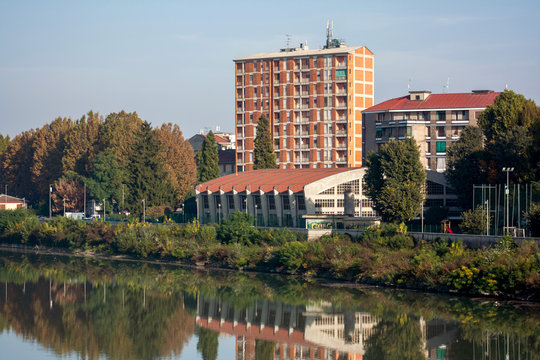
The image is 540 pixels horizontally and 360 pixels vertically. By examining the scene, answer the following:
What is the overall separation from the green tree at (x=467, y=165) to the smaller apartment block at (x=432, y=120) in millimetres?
32010

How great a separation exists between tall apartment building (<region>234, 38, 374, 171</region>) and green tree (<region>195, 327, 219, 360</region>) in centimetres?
9425

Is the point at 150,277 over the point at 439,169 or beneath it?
beneath

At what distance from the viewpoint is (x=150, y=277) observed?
268 ft

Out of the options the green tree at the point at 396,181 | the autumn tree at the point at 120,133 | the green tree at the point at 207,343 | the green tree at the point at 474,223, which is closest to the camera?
the green tree at the point at 207,343

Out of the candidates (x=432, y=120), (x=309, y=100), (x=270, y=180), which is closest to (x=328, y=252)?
(x=270, y=180)

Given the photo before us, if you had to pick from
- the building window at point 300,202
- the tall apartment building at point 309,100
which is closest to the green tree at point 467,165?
the building window at point 300,202

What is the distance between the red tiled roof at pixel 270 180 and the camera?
99.7m

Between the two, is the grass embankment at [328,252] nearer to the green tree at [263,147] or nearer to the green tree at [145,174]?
the green tree at [145,174]

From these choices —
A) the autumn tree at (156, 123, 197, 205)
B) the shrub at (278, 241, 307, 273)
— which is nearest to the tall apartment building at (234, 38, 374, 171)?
the autumn tree at (156, 123, 197, 205)

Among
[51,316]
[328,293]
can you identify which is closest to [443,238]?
[328,293]

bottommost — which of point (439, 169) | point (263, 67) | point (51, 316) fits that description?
point (51, 316)

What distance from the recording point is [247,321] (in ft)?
196

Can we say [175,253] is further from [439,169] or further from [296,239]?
[439,169]

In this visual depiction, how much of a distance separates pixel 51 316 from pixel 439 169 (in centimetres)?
7512
